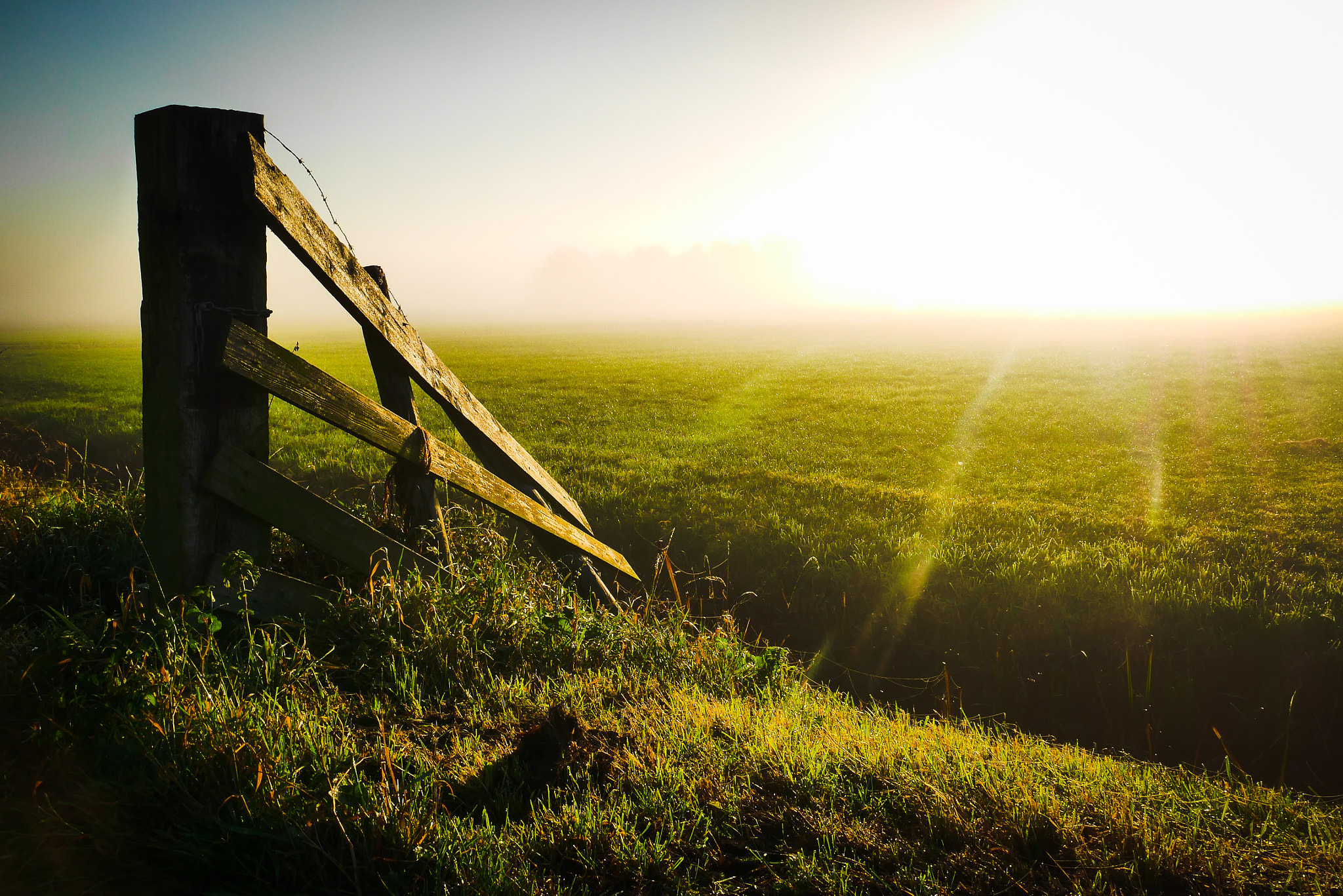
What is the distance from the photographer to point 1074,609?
228 inches

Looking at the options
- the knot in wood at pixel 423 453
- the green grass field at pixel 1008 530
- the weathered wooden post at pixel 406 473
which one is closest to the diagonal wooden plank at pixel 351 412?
the knot in wood at pixel 423 453

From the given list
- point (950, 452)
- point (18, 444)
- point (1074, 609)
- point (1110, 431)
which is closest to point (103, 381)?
point (18, 444)

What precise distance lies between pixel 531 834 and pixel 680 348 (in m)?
52.2

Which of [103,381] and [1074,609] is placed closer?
[1074,609]

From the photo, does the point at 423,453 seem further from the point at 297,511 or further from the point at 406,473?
the point at 406,473

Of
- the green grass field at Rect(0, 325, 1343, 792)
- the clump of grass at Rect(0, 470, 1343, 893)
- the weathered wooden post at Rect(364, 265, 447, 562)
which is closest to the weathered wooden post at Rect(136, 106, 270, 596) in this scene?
the clump of grass at Rect(0, 470, 1343, 893)

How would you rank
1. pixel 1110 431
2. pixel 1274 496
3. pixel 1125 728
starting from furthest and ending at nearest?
pixel 1110 431 < pixel 1274 496 < pixel 1125 728

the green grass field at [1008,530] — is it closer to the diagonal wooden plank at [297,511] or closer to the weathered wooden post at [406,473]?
the weathered wooden post at [406,473]

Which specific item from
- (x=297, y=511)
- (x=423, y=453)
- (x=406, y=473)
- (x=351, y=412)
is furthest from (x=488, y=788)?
(x=406, y=473)

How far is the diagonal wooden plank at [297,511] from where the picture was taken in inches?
113

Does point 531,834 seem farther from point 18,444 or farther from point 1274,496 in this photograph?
point 18,444

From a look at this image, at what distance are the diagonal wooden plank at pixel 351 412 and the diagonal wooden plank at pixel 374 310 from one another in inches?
14.0

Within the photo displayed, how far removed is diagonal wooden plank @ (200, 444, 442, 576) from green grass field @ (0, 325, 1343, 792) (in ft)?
5.83

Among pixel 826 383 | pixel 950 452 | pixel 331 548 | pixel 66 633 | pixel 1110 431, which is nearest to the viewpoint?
pixel 66 633
